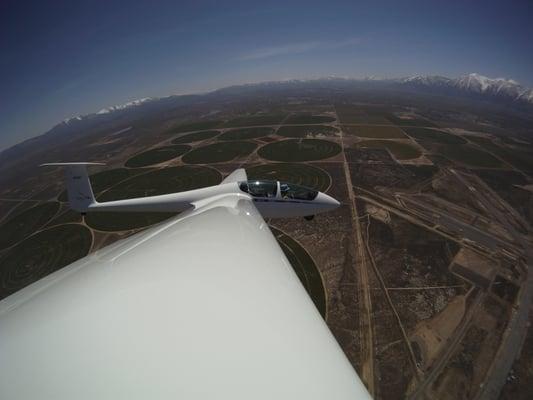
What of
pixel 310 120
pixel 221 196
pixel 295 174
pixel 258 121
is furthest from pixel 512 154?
pixel 258 121

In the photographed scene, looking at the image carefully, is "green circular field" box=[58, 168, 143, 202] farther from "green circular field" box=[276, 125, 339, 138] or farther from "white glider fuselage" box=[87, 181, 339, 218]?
"green circular field" box=[276, 125, 339, 138]

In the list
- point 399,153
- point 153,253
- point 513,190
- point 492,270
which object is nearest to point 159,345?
point 153,253

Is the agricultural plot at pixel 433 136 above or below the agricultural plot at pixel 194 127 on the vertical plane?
below

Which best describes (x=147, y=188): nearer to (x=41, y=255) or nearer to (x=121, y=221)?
(x=121, y=221)

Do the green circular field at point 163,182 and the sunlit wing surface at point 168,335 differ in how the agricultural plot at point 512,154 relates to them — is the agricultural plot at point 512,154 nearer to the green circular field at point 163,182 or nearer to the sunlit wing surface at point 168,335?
the green circular field at point 163,182

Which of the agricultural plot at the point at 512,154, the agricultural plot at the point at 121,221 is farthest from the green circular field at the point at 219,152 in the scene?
the agricultural plot at the point at 512,154

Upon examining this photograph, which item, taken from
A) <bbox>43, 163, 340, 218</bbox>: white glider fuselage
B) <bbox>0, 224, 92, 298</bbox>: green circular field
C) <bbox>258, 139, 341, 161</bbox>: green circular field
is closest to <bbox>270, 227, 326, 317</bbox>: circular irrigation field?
<bbox>43, 163, 340, 218</bbox>: white glider fuselage
